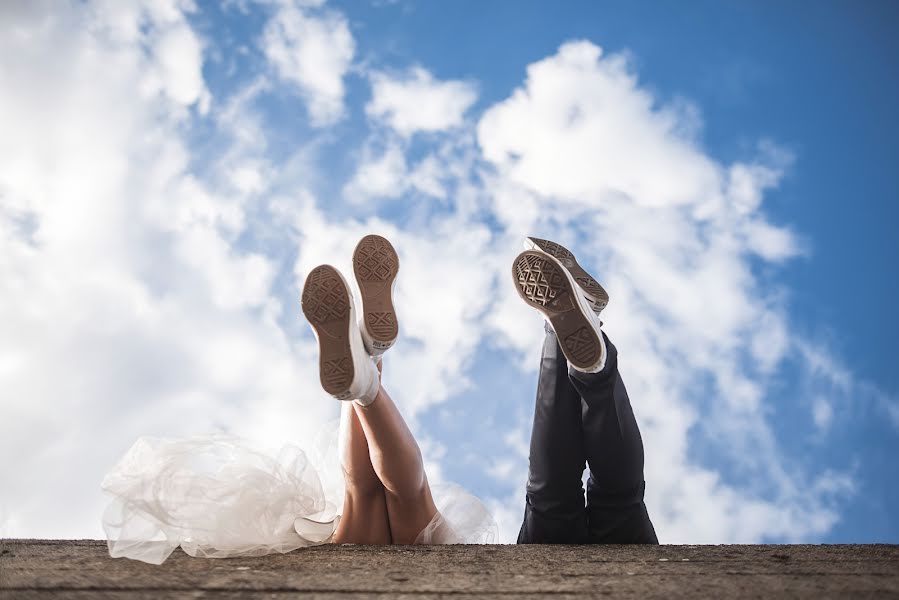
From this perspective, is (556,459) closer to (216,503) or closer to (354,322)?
(354,322)

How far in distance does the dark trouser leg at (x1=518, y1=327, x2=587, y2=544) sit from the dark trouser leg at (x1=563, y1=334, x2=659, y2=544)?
0.14 ft

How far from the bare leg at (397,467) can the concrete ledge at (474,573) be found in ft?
0.79

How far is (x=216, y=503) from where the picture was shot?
2.00 meters

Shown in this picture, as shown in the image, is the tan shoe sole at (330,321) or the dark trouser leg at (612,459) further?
the dark trouser leg at (612,459)

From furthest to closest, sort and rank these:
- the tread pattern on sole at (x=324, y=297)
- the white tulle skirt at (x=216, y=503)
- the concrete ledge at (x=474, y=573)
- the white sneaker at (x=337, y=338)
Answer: the tread pattern on sole at (x=324, y=297) → the white sneaker at (x=337, y=338) → the white tulle skirt at (x=216, y=503) → the concrete ledge at (x=474, y=573)

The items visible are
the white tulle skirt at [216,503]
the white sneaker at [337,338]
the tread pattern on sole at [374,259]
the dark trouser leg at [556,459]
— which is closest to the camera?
the white tulle skirt at [216,503]

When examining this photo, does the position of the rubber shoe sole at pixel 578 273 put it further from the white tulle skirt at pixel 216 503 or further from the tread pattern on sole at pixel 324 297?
the white tulle skirt at pixel 216 503

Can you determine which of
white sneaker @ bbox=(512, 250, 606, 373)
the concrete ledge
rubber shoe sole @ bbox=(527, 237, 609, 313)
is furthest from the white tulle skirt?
rubber shoe sole @ bbox=(527, 237, 609, 313)

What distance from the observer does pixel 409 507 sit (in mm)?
2271

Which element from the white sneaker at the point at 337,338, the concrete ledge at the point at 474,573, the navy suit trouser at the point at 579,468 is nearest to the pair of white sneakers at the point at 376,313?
the white sneaker at the point at 337,338

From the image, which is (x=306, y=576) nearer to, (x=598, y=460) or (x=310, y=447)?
(x=598, y=460)

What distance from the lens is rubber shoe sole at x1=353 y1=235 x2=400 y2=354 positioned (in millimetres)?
2232

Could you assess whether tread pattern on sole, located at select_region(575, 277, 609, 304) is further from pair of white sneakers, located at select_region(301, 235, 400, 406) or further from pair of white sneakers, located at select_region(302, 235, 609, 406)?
pair of white sneakers, located at select_region(301, 235, 400, 406)

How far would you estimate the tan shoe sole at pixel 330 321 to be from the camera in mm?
1998
